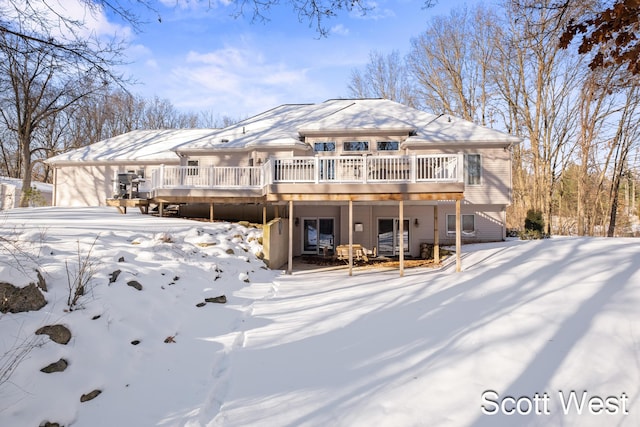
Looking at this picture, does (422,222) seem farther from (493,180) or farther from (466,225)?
(493,180)

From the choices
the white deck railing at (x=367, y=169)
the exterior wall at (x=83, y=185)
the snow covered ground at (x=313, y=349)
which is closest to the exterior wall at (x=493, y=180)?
the white deck railing at (x=367, y=169)

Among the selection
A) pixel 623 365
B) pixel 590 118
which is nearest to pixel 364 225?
pixel 623 365

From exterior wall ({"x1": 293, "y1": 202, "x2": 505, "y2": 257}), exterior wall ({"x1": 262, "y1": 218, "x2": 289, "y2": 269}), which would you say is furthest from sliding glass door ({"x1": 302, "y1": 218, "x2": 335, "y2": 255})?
exterior wall ({"x1": 262, "y1": 218, "x2": 289, "y2": 269})

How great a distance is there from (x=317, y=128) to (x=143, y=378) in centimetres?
1215

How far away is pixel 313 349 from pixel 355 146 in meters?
11.4

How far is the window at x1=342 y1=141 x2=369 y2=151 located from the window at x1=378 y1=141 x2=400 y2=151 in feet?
1.90

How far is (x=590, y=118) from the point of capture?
66.9ft

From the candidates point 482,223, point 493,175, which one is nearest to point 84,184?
point 482,223

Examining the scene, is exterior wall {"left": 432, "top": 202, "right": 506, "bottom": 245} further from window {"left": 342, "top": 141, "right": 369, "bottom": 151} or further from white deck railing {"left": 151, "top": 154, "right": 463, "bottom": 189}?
window {"left": 342, "top": 141, "right": 369, "bottom": 151}

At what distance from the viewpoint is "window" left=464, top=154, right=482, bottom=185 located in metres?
14.6

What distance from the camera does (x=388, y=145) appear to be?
14.7m

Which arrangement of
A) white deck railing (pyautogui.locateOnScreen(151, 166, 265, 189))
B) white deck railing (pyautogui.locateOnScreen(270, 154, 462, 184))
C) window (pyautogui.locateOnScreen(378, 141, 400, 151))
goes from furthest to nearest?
window (pyautogui.locateOnScreen(378, 141, 400, 151))
white deck railing (pyautogui.locateOnScreen(151, 166, 265, 189))
white deck railing (pyautogui.locateOnScreen(270, 154, 462, 184))

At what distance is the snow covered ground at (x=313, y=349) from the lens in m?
3.10

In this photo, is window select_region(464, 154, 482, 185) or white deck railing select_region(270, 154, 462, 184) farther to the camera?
window select_region(464, 154, 482, 185)
